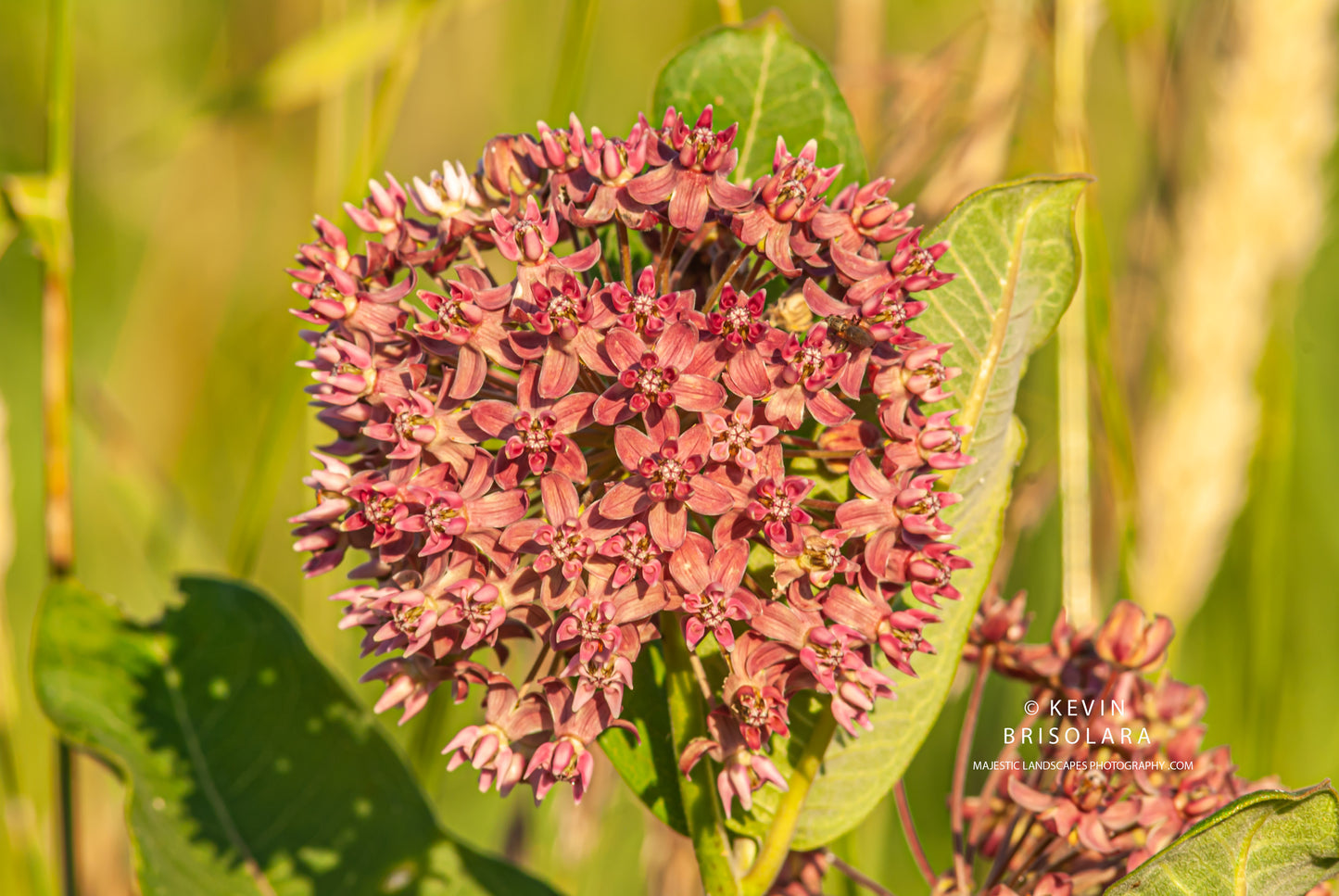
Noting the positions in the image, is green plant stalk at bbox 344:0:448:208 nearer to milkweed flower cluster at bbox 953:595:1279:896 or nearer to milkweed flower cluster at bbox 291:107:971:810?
milkweed flower cluster at bbox 291:107:971:810

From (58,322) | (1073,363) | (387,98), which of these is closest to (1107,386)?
(1073,363)

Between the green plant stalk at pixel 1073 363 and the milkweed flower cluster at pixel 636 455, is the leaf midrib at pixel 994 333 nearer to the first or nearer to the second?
the milkweed flower cluster at pixel 636 455

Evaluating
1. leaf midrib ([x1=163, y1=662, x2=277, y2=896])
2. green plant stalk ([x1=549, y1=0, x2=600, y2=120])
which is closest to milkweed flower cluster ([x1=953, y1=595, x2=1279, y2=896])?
leaf midrib ([x1=163, y1=662, x2=277, y2=896])

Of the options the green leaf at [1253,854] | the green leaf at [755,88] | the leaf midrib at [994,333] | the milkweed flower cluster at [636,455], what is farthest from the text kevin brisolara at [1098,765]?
the green leaf at [755,88]

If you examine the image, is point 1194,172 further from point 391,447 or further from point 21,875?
point 21,875

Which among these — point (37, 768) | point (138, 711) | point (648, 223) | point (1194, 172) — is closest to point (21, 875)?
point (138, 711)
